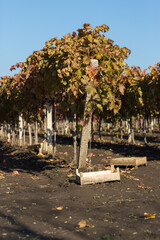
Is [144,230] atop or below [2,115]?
below

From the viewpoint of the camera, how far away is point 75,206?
28.7ft

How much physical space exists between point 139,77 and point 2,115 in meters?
14.7

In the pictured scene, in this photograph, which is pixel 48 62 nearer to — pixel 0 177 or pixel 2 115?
pixel 0 177

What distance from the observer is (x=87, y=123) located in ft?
43.0

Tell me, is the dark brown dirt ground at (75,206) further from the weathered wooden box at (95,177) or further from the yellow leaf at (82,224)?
the weathered wooden box at (95,177)

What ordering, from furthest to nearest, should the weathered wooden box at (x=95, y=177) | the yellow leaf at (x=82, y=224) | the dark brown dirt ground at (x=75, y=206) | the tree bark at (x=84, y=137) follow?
the tree bark at (x=84, y=137) < the weathered wooden box at (x=95, y=177) < the yellow leaf at (x=82, y=224) < the dark brown dirt ground at (x=75, y=206)

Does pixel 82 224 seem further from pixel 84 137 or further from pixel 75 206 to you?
pixel 84 137

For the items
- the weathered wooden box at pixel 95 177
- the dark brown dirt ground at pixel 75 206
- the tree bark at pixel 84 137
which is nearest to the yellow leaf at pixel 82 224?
the dark brown dirt ground at pixel 75 206

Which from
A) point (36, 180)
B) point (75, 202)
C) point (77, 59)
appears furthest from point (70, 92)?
point (75, 202)

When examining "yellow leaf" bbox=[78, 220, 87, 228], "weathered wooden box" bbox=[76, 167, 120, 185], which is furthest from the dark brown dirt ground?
"weathered wooden box" bbox=[76, 167, 120, 185]

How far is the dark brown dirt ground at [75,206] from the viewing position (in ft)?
20.5

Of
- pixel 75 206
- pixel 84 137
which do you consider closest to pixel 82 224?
pixel 75 206

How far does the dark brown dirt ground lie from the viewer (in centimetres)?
626

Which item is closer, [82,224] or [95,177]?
[82,224]
